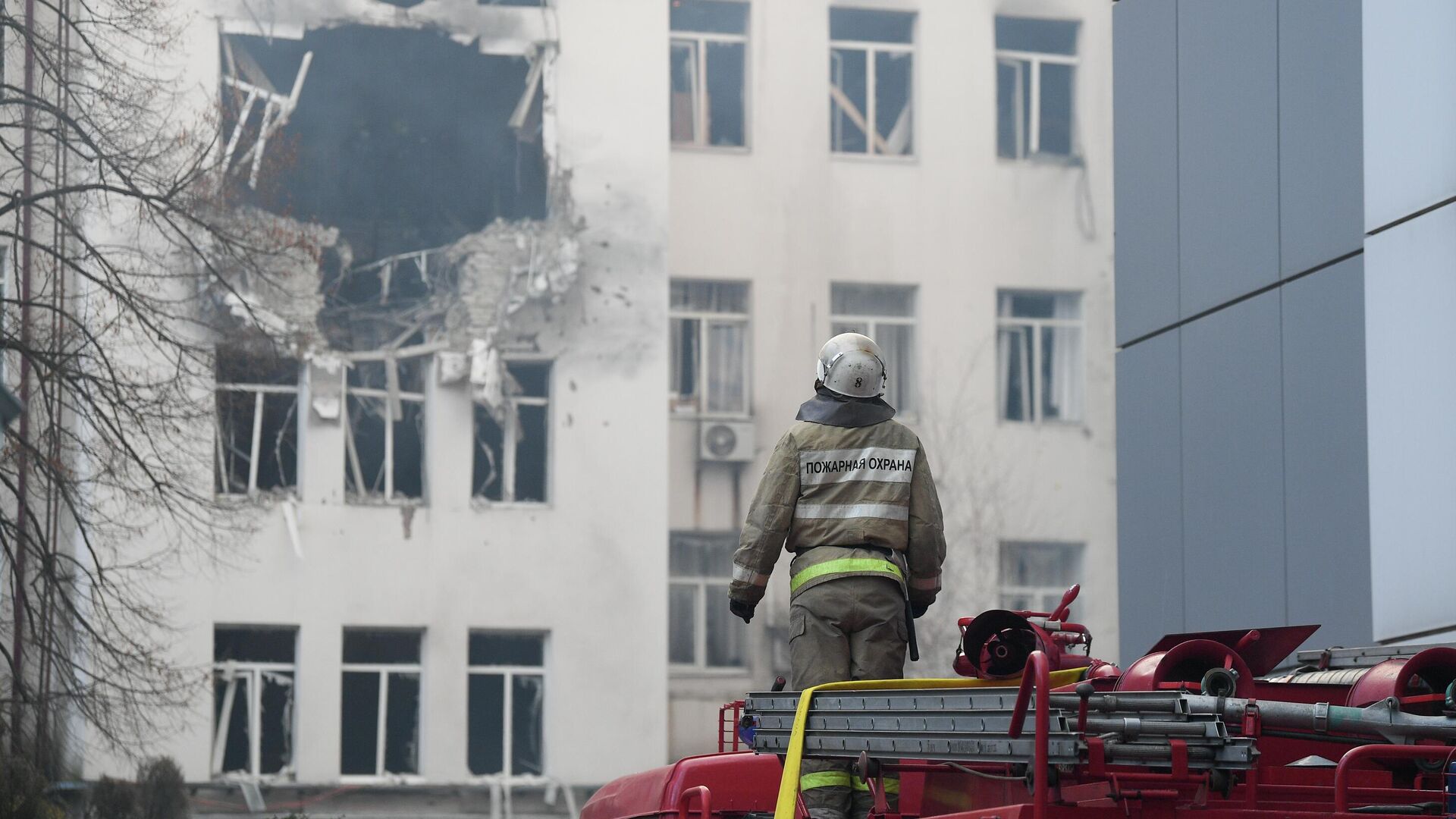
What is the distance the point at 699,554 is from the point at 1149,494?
15.2 meters

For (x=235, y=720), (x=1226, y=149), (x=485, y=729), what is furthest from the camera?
(x=485, y=729)

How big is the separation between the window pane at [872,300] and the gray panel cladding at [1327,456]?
690 inches

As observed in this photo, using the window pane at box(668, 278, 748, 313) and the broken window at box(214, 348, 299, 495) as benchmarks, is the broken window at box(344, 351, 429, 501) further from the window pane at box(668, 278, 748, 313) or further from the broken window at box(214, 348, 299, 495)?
the window pane at box(668, 278, 748, 313)

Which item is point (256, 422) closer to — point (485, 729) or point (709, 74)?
point (485, 729)

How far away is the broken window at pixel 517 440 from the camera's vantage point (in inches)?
1049

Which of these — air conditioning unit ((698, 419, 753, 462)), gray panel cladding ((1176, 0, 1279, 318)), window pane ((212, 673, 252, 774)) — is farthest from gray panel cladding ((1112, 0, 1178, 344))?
window pane ((212, 673, 252, 774))

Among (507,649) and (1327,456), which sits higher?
(1327,456)

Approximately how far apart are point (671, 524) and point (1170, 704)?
2353 centimetres

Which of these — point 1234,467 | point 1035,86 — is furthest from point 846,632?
point 1035,86

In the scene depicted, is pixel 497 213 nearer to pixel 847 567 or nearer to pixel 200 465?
pixel 200 465

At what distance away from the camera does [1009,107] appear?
30.2 m

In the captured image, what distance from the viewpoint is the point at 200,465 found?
25.5 metres

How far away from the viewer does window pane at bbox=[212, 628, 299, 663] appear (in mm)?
25375

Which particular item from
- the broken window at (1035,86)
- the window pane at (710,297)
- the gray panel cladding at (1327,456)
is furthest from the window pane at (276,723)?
the gray panel cladding at (1327,456)
